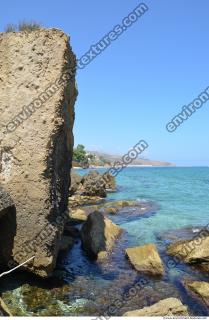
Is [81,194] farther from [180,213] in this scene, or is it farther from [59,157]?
[59,157]

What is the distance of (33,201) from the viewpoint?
10422 mm

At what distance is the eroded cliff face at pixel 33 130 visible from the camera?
34.2ft

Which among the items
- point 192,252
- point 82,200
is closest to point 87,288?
Answer: point 192,252

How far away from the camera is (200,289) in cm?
1123

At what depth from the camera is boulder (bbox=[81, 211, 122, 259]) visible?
574 inches

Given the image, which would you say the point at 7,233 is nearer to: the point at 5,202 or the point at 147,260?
the point at 5,202

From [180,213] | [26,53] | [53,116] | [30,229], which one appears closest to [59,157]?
[53,116]

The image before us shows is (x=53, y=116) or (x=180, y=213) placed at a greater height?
(x=53, y=116)

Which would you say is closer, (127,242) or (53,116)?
(53,116)

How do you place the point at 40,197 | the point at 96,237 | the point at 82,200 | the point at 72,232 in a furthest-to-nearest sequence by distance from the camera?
the point at 82,200 → the point at 72,232 → the point at 96,237 → the point at 40,197

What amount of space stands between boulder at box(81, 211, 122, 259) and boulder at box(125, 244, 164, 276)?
127cm

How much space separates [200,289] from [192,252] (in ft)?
9.89

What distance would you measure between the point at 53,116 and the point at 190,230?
1285cm

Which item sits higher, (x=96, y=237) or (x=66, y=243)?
(x=96, y=237)
